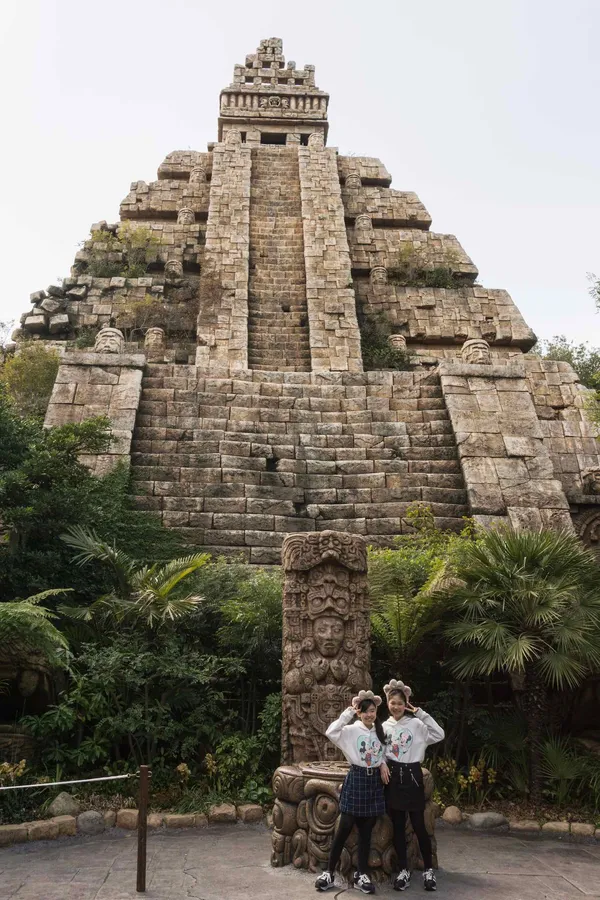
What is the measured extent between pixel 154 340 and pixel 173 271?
12.1ft

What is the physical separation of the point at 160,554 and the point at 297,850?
4993 mm

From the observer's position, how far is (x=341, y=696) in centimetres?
607

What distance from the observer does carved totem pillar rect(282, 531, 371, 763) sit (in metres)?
6.02

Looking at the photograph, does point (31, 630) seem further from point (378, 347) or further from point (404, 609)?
point (378, 347)

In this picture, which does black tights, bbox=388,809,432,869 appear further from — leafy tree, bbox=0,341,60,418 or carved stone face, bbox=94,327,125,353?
leafy tree, bbox=0,341,60,418

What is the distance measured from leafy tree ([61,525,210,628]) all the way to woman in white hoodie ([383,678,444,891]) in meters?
2.49

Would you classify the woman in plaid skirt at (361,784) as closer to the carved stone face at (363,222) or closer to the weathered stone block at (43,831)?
the weathered stone block at (43,831)

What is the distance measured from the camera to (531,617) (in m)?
6.58

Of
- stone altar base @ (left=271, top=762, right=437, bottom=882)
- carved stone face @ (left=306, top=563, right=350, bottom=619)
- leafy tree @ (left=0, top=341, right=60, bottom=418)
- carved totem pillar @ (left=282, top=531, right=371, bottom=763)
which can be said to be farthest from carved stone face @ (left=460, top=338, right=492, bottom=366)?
stone altar base @ (left=271, top=762, right=437, bottom=882)

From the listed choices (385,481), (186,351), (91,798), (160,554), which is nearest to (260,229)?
(186,351)

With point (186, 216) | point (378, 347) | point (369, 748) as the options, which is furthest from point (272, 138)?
point (369, 748)

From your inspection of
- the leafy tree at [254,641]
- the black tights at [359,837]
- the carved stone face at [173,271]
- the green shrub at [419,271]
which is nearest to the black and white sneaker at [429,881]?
the black tights at [359,837]

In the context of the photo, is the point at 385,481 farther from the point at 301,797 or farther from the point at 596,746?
the point at 301,797

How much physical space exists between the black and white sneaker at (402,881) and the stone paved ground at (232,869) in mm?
60
